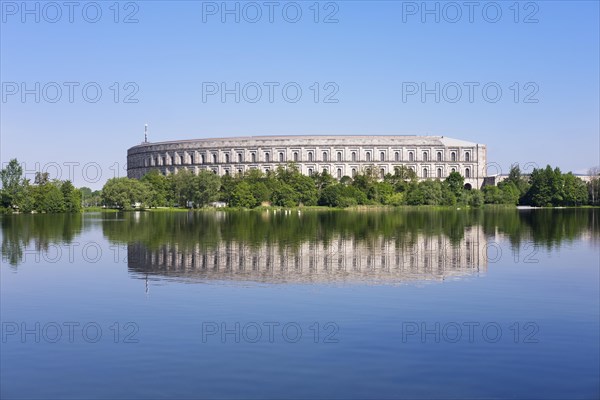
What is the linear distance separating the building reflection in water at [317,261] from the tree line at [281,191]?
6944 cm

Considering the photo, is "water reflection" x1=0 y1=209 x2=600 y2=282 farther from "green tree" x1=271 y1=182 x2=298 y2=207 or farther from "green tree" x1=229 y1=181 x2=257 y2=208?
"green tree" x1=271 y1=182 x2=298 y2=207

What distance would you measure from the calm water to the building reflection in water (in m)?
0.11

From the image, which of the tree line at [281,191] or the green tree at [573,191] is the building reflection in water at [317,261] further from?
the green tree at [573,191]

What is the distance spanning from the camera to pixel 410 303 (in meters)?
15.7

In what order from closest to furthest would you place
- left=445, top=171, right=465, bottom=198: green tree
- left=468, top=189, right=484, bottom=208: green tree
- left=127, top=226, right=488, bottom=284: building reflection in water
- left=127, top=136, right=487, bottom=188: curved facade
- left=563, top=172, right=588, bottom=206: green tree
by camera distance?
left=127, top=226, right=488, bottom=284: building reflection in water
left=468, top=189, right=484, bottom=208: green tree
left=445, top=171, right=465, bottom=198: green tree
left=563, top=172, right=588, bottom=206: green tree
left=127, top=136, right=487, bottom=188: curved facade

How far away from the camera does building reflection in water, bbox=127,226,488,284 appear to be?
20.5 meters

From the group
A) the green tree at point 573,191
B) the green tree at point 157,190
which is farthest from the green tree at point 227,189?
the green tree at point 573,191

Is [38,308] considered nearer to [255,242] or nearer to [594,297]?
[594,297]

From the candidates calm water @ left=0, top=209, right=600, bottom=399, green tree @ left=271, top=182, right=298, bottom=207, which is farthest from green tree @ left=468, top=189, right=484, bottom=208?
calm water @ left=0, top=209, right=600, bottom=399

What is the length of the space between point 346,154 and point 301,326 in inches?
4932

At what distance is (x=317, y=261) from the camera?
2442cm

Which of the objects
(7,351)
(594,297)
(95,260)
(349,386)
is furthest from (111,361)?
(95,260)

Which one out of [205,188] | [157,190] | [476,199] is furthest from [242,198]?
[476,199]

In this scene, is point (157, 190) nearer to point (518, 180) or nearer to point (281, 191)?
point (281, 191)
